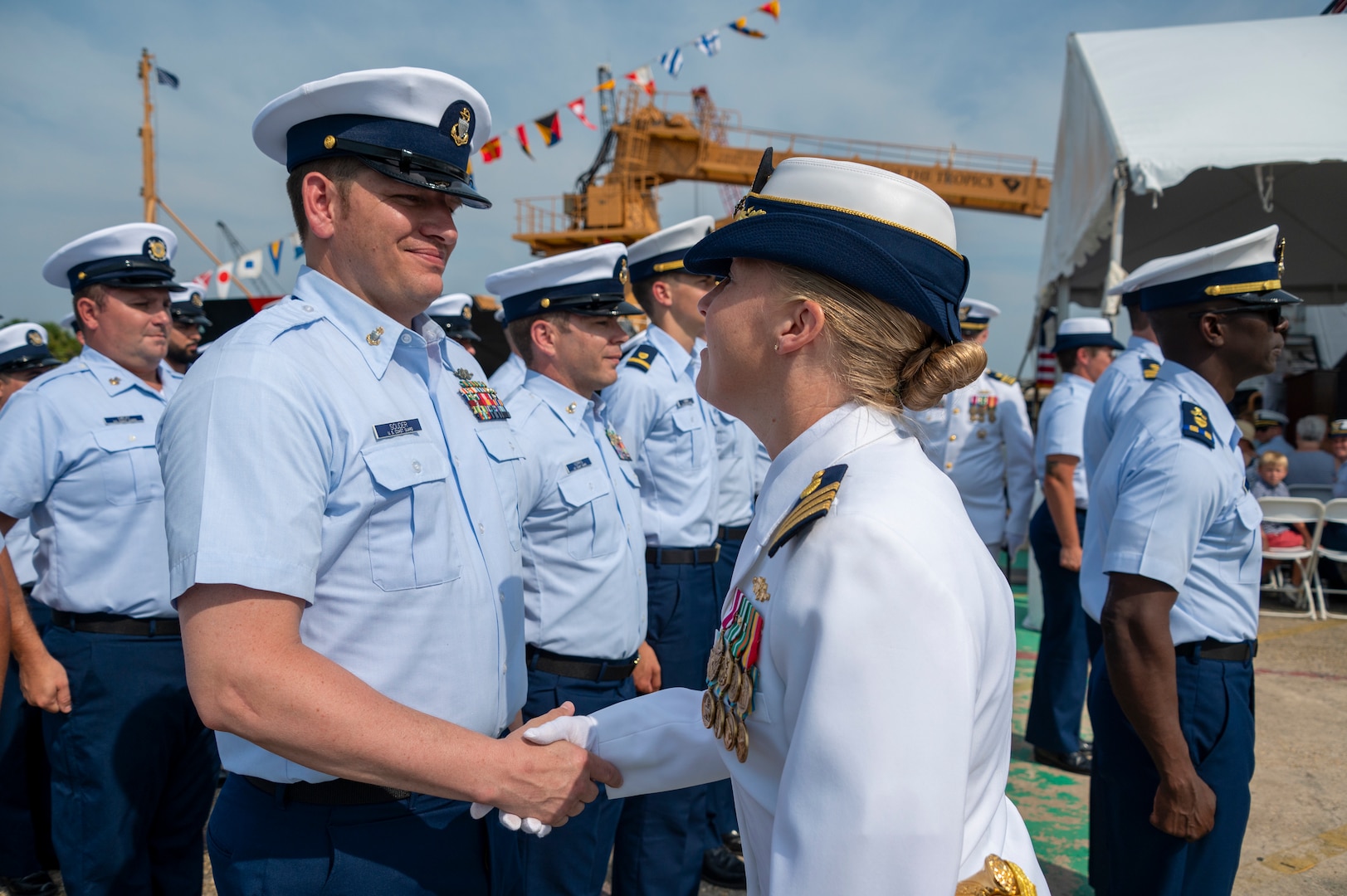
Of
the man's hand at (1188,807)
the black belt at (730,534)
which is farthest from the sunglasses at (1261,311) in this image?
the black belt at (730,534)

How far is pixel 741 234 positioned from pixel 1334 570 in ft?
31.5

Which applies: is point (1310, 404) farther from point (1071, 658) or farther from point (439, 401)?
point (439, 401)

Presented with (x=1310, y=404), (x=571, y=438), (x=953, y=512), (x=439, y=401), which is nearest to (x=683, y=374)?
(x=571, y=438)

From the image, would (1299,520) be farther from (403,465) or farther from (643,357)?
(403,465)

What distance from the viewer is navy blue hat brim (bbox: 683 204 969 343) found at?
117 centimetres

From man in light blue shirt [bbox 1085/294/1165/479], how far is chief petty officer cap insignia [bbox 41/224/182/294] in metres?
4.16

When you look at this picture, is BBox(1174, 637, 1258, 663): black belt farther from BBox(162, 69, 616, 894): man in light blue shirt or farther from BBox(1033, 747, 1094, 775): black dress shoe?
BBox(1033, 747, 1094, 775): black dress shoe

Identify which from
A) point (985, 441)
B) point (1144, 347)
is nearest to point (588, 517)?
point (1144, 347)

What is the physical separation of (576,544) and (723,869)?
166 cm

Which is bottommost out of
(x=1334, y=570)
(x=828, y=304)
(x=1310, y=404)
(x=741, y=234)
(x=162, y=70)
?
(x=1334, y=570)

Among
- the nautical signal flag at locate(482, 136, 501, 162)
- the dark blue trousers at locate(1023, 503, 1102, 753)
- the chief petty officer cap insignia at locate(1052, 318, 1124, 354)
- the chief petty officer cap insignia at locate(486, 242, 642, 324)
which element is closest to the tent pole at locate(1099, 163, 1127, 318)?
the chief petty officer cap insignia at locate(1052, 318, 1124, 354)

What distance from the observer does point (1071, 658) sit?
465cm

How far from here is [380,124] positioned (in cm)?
165

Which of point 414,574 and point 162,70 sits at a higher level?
point 162,70
